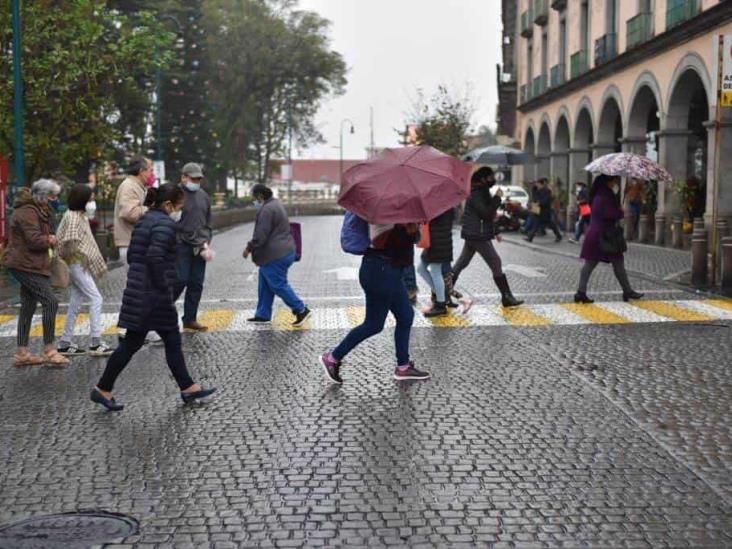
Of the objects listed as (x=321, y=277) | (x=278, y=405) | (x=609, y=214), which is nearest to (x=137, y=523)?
(x=278, y=405)

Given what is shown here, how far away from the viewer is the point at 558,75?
128 feet

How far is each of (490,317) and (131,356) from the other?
231 inches

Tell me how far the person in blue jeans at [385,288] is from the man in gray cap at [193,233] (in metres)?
3.19

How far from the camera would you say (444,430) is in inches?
271

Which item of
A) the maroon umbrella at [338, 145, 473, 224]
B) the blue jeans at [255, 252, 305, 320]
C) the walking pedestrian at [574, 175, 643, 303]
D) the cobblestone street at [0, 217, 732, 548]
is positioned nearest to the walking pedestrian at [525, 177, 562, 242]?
the walking pedestrian at [574, 175, 643, 303]

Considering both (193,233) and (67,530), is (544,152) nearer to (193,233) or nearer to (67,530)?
(193,233)

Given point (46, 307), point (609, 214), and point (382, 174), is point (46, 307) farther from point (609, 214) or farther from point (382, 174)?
point (609, 214)

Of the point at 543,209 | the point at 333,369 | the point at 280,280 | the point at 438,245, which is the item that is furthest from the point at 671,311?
the point at 543,209

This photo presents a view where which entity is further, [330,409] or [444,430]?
[330,409]

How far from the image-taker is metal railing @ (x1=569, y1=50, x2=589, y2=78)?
34.9 meters

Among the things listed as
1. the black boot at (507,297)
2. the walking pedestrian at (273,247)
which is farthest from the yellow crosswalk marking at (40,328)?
the black boot at (507,297)

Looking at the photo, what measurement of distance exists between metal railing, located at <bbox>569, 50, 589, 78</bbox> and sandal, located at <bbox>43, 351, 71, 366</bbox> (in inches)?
1092

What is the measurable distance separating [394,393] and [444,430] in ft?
4.18

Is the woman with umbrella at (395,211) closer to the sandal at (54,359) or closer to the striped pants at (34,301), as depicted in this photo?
the sandal at (54,359)
